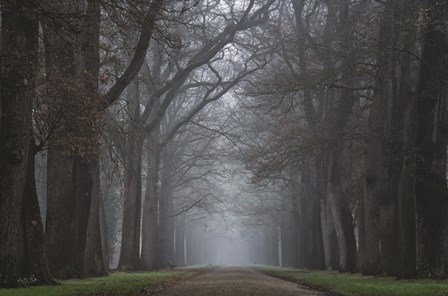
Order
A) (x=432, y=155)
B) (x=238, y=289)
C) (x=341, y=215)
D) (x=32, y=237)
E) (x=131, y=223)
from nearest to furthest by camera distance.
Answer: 1. (x=32, y=237)
2. (x=238, y=289)
3. (x=432, y=155)
4. (x=341, y=215)
5. (x=131, y=223)

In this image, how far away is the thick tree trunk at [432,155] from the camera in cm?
1396

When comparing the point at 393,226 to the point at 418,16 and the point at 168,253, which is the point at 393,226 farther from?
the point at 168,253

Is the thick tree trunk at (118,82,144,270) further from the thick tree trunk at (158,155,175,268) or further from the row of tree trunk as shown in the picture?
the row of tree trunk

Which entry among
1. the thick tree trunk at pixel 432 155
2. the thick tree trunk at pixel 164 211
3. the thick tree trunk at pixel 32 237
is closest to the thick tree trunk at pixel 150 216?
the thick tree trunk at pixel 164 211

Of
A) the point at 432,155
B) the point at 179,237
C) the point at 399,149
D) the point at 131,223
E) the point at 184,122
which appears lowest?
the point at 179,237

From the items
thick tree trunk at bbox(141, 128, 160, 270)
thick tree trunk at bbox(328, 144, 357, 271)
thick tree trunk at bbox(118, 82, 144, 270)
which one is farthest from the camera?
thick tree trunk at bbox(141, 128, 160, 270)

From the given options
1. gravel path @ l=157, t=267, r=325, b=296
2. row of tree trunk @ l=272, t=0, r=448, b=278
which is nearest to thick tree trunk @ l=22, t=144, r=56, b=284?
gravel path @ l=157, t=267, r=325, b=296

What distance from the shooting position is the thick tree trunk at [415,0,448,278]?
14.0m

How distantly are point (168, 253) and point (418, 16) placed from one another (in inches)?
1145

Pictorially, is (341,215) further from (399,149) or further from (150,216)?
(150,216)

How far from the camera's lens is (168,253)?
39.8 metres

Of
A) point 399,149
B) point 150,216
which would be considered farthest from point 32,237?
point 150,216

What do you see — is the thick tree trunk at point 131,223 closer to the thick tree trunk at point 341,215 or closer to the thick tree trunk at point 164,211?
the thick tree trunk at point 164,211

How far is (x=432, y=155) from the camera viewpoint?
47.0 feet
